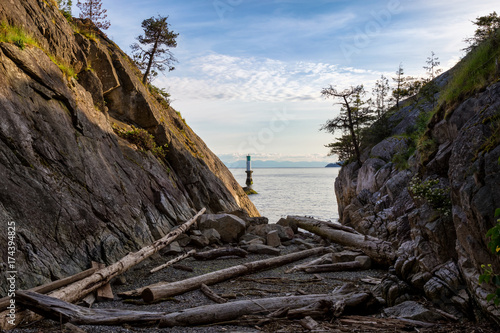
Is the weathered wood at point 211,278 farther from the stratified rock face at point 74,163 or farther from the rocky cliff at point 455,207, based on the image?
the rocky cliff at point 455,207

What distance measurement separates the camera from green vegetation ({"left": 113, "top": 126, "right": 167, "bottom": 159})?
18.4m

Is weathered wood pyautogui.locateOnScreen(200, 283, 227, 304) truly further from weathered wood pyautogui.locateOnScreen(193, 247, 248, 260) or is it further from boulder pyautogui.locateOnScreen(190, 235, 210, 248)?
Answer: boulder pyautogui.locateOnScreen(190, 235, 210, 248)

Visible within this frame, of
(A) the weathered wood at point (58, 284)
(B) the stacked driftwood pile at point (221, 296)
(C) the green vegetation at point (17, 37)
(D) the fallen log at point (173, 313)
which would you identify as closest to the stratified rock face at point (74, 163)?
(C) the green vegetation at point (17, 37)

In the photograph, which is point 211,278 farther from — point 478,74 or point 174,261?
point 478,74

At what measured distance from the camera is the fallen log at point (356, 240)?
1290 cm

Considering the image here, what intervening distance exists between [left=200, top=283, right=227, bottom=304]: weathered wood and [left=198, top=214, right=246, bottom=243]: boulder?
272 inches

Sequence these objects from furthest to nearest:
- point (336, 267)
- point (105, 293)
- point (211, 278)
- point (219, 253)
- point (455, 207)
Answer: point (219, 253)
point (336, 267)
point (211, 278)
point (105, 293)
point (455, 207)

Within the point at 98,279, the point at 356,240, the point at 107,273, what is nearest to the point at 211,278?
the point at 107,273

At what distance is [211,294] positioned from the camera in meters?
9.66

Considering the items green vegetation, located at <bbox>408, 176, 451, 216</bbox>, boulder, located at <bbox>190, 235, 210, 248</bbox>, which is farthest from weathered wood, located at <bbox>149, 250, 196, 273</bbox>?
green vegetation, located at <bbox>408, 176, 451, 216</bbox>

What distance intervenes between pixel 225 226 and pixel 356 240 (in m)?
6.41

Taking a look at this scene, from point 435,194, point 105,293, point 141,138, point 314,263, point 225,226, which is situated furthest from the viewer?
point 141,138

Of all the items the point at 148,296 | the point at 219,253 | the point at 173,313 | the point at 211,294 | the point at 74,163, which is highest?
the point at 74,163

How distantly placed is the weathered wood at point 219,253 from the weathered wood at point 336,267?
319cm
